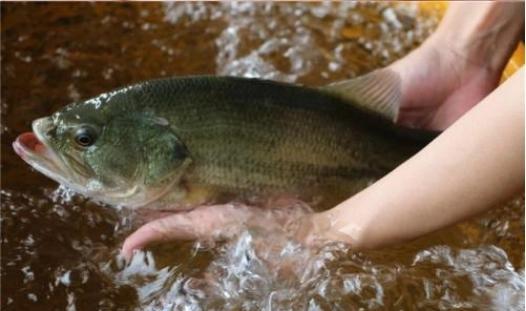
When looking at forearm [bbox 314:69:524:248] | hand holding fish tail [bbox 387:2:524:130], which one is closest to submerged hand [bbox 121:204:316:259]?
forearm [bbox 314:69:524:248]

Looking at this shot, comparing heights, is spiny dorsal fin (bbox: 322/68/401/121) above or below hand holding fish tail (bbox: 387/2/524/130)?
above

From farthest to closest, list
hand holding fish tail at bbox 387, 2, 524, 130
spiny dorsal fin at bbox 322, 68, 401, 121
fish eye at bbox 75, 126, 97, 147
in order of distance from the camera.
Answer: hand holding fish tail at bbox 387, 2, 524, 130 < spiny dorsal fin at bbox 322, 68, 401, 121 < fish eye at bbox 75, 126, 97, 147

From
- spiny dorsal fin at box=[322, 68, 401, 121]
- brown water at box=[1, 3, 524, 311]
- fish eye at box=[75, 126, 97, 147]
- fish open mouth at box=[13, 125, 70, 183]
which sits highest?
fish eye at box=[75, 126, 97, 147]

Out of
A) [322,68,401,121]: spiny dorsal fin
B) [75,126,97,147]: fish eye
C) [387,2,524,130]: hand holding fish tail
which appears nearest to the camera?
[75,126,97,147]: fish eye

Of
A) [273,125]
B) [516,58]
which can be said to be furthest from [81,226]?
[516,58]

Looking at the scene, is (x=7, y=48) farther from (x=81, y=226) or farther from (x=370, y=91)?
(x=370, y=91)

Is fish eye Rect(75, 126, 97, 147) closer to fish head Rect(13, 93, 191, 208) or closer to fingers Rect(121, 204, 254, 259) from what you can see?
fish head Rect(13, 93, 191, 208)

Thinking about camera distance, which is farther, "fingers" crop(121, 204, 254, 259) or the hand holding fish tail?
the hand holding fish tail
